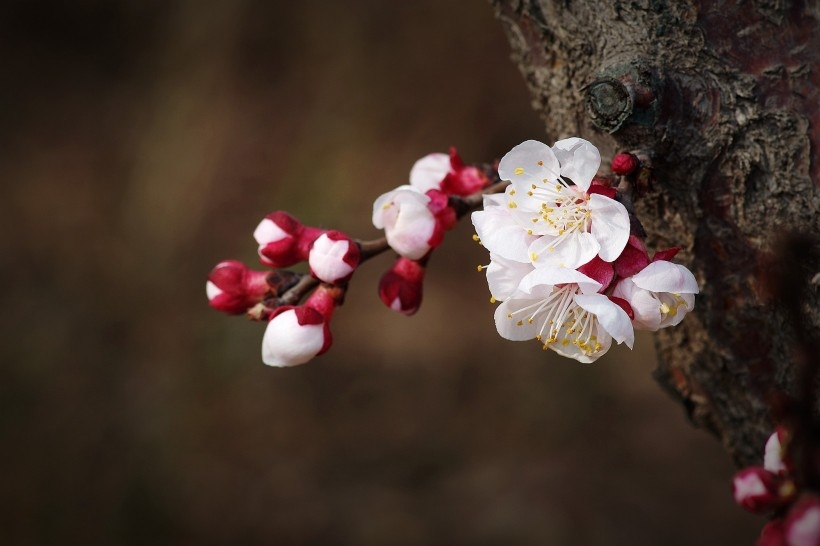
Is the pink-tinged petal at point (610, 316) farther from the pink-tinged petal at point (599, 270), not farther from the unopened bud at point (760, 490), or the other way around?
the unopened bud at point (760, 490)

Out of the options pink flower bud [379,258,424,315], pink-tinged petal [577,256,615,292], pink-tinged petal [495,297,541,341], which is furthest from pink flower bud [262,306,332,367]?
pink-tinged petal [577,256,615,292]

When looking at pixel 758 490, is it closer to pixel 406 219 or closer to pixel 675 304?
pixel 675 304

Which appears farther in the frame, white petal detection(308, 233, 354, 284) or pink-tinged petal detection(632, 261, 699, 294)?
white petal detection(308, 233, 354, 284)

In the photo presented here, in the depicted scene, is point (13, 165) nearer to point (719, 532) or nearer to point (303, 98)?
point (303, 98)

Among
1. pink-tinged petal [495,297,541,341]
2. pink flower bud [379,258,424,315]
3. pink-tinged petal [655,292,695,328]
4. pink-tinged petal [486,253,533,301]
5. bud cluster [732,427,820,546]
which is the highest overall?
pink flower bud [379,258,424,315]

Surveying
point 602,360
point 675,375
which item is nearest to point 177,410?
point 602,360

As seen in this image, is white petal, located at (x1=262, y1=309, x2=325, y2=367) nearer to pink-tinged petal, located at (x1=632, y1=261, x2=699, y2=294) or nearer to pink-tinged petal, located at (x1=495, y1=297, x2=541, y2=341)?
pink-tinged petal, located at (x1=495, y1=297, x2=541, y2=341)

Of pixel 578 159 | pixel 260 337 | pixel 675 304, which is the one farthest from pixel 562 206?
pixel 260 337

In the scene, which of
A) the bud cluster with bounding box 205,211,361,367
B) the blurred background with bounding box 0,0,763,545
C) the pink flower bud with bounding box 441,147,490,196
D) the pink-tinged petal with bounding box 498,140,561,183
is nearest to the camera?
the pink-tinged petal with bounding box 498,140,561,183
